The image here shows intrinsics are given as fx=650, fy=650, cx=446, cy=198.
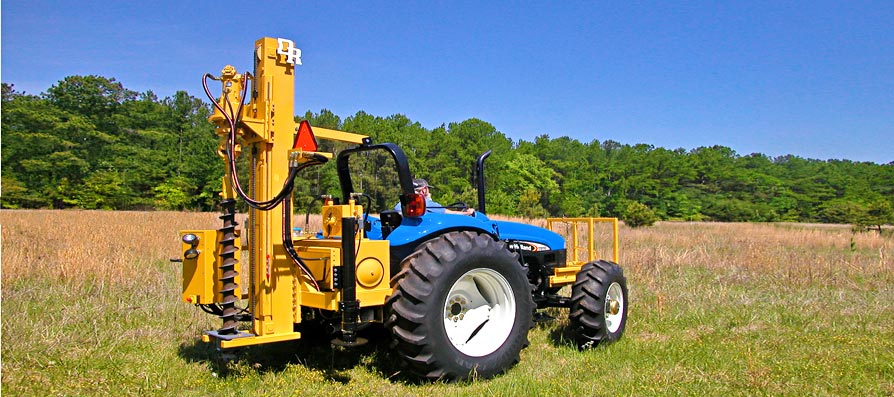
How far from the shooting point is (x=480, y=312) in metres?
5.73

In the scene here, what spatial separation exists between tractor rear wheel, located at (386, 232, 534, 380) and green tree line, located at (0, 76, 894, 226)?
91.0 feet

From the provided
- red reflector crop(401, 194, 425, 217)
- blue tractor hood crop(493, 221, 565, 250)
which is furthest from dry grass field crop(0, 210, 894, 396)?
red reflector crop(401, 194, 425, 217)

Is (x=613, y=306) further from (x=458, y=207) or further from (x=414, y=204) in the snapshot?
(x=414, y=204)

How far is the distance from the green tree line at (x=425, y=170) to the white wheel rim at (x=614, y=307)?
2581 cm

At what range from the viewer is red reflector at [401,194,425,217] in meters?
5.45

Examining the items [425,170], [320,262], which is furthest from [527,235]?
[425,170]

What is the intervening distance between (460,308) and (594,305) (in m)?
1.79

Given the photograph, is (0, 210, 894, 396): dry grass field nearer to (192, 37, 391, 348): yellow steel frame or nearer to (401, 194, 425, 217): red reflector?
(192, 37, 391, 348): yellow steel frame

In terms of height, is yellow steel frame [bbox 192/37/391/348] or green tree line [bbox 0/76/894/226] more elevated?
green tree line [bbox 0/76/894/226]

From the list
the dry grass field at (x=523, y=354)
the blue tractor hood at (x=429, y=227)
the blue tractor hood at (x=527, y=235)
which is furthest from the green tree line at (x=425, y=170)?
the blue tractor hood at (x=429, y=227)

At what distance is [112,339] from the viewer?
6.25m

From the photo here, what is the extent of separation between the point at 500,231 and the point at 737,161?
285 feet

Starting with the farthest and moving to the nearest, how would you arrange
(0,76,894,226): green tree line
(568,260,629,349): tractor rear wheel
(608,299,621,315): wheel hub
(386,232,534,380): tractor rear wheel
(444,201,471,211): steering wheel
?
(0,76,894,226): green tree line → (608,299,621,315): wheel hub → (444,201,471,211): steering wheel → (568,260,629,349): tractor rear wheel → (386,232,534,380): tractor rear wheel

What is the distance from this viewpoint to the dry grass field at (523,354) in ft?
16.7
